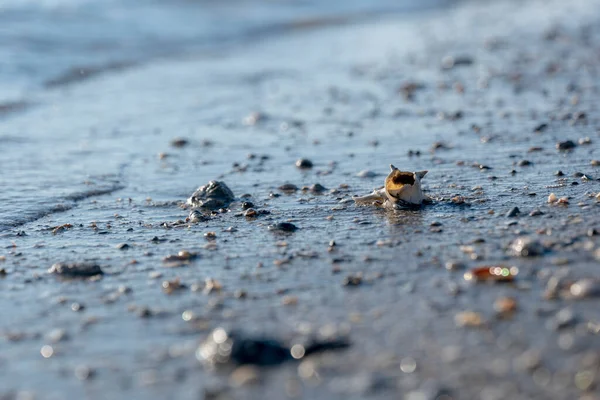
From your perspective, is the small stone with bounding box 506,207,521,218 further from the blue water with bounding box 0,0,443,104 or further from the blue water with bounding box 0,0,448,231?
the blue water with bounding box 0,0,443,104

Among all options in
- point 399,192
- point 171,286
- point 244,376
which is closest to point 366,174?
point 399,192

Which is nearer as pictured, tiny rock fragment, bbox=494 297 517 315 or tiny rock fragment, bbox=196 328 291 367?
tiny rock fragment, bbox=196 328 291 367

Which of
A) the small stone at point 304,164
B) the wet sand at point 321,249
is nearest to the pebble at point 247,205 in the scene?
the wet sand at point 321,249

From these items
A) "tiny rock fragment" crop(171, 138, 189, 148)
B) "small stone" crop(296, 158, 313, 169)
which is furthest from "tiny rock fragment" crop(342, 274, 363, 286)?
"tiny rock fragment" crop(171, 138, 189, 148)

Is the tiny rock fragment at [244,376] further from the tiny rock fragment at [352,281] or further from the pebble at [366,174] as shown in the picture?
the pebble at [366,174]

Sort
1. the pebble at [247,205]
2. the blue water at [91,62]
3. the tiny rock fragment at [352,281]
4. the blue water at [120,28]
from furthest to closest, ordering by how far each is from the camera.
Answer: the blue water at [120,28]
the blue water at [91,62]
the pebble at [247,205]
the tiny rock fragment at [352,281]

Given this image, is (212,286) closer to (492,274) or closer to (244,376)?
(244,376)
